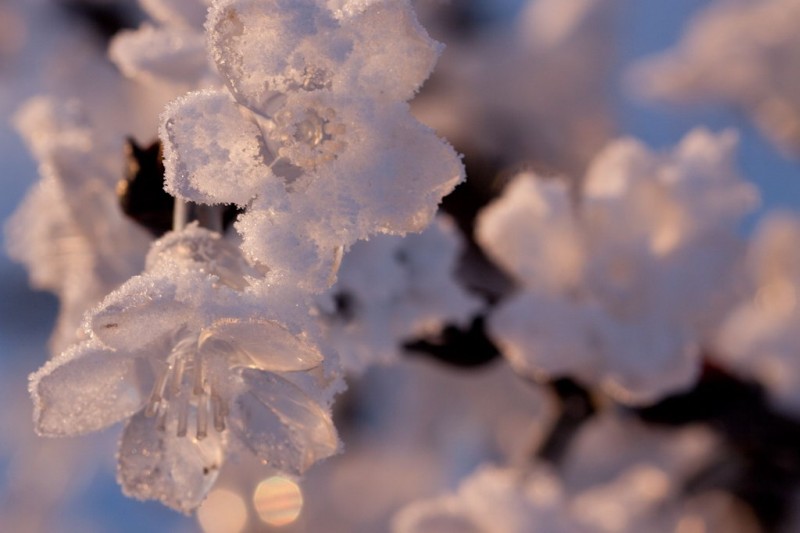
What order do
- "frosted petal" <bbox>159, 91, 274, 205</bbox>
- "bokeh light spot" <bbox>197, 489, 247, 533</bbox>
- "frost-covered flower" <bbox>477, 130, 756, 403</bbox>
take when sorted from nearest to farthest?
"frosted petal" <bbox>159, 91, 274, 205</bbox> < "frost-covered flower" <bbox>477, 130, 756, 403</bbox> < "bokeh light spot" <bbox>197, 489, 247, 533</bbox>

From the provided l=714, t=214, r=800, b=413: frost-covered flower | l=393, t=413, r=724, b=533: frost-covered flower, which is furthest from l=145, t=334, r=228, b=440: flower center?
l=714, t=214, r=800, b=413: frost-covered flower

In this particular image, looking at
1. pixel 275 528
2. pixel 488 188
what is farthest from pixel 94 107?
pixel 275 528

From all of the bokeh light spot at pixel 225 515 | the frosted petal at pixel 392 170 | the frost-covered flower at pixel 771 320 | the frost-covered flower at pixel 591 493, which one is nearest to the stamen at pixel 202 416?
the frosted petal at pixel 392 170

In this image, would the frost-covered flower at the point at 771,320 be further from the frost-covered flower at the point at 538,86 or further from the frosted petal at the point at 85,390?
the frosted petal at the point at 85,390

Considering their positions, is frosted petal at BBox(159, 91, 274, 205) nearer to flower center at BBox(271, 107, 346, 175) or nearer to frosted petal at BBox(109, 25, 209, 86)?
flower center at BBox(271, 107, 346, 175)

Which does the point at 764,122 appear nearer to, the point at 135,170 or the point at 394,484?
the point at 394,484
